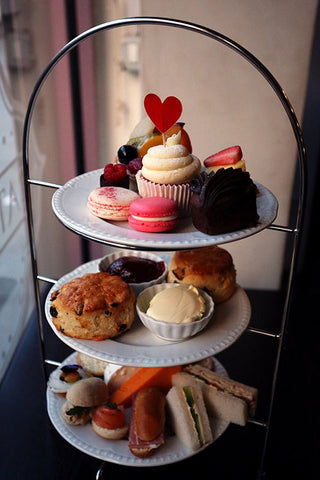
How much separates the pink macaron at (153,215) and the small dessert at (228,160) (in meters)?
0.21

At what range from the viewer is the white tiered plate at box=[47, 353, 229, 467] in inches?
50.2

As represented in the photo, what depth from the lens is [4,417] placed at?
5.14 ft

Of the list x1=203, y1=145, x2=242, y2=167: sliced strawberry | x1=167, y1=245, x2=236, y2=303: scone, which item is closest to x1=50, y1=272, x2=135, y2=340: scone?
x1=167, y1=245, x2=236, y2=303: scone

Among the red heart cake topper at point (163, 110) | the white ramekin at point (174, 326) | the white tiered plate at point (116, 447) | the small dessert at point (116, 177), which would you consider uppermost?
the red heart cake topper at point (163, 110)

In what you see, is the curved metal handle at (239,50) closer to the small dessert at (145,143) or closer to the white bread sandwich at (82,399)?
the small dessert at (145,143)

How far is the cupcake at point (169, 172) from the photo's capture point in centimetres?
112

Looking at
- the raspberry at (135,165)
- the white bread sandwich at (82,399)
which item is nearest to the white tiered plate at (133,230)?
the raspberry at (135,165)

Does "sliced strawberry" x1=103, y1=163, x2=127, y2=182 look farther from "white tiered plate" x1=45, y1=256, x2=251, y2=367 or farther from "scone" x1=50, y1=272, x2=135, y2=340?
"white tiered plate" x1=45, y1=256, x2=251, y2=367

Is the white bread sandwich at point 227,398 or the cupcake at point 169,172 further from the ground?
the cupcake at point 169,172

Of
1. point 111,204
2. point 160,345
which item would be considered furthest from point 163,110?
point 160,345

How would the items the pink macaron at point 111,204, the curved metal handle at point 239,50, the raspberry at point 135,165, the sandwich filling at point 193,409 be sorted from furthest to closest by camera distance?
the sandwich filling at point 193,409 → the raspberry at point 135,165 → the pink macaron at point 111,204 → the curved metal handle at point 239,50

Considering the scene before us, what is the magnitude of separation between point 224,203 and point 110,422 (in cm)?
67

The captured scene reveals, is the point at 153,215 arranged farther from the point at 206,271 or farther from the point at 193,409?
the point at 193,409

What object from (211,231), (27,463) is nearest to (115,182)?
(211,231)
